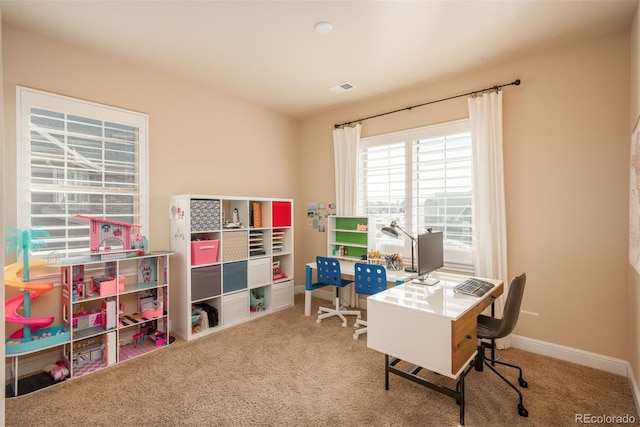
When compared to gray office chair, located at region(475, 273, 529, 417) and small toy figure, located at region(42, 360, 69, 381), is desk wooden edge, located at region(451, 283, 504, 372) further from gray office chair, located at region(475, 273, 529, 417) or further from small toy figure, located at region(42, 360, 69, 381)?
small toy figure, located at region(42, 360, 69, 381)

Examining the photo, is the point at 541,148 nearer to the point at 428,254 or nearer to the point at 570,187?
the point at 570,187

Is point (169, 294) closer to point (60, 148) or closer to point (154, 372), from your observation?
point (154, 372)

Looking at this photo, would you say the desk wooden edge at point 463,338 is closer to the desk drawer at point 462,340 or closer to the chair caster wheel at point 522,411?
the desk drawer at point 462,340

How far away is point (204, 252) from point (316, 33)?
97.4 inches

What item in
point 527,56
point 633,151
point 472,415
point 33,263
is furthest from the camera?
point 527,56

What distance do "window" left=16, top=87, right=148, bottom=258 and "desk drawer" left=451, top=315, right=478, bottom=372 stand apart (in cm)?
316

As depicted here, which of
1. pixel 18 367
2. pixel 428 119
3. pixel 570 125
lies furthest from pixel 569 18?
pixel 18 367

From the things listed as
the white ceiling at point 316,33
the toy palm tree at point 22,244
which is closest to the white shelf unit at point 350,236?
the white ceiling at point 316,33

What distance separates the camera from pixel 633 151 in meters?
2.39

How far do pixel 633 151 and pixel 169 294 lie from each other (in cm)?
450

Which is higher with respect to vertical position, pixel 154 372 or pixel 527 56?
pixel 527 56

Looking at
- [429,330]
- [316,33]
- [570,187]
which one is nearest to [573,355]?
[570,187]

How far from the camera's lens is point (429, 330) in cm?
206

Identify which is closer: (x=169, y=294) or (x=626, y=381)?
(x=626, y=381)
